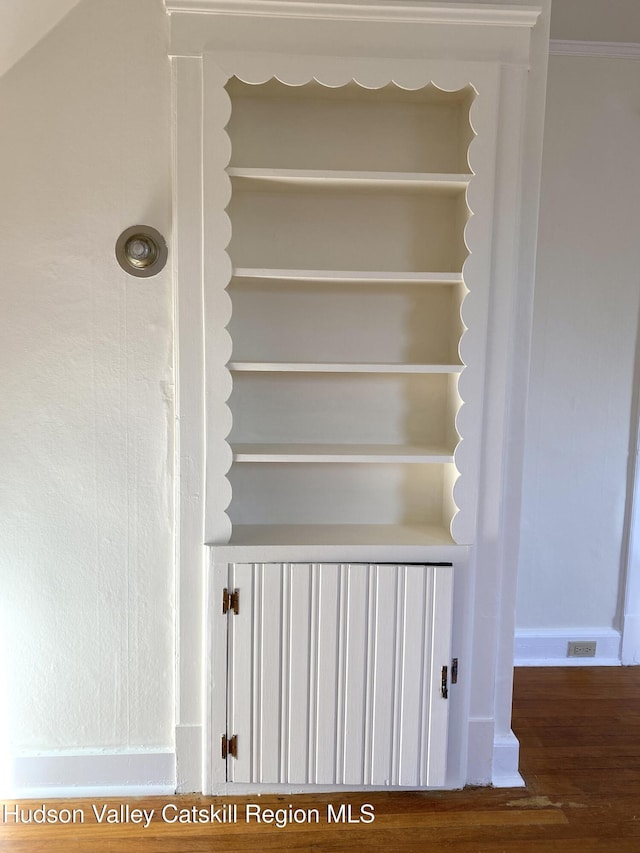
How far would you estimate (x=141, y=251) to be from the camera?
1.95m

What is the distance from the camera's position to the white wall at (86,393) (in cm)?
194

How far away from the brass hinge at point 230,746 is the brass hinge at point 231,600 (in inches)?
16.3

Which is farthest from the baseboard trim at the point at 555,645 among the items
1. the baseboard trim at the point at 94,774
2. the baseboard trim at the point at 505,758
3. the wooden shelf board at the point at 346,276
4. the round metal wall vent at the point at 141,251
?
the round metal wall vent at the point at 141,251

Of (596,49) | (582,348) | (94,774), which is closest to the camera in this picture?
(94,774)

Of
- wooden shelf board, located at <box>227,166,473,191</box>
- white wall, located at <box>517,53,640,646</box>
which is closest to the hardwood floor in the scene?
white wall, located at <box>517,53,640,646</box>

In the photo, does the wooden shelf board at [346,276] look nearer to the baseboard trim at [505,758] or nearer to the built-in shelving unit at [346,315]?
the built-in shelving unit at [346,315]

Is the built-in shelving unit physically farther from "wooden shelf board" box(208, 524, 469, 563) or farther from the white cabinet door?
the white cabinet door

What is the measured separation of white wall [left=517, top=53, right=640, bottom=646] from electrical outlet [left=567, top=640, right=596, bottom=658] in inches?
2.0

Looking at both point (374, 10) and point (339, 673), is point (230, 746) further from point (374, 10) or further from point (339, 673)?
point (374, 10)

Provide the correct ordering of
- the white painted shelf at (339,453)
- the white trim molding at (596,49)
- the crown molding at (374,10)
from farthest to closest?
the white trim molding at (596,49) → the white painted shelf at (339,453) → the crown molding at (374,10)

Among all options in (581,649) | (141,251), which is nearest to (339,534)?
(141,251)

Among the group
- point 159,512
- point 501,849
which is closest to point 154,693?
point 159,512

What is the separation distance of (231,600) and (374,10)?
72.3 inches

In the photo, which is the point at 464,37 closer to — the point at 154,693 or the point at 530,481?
the point at 530,481
